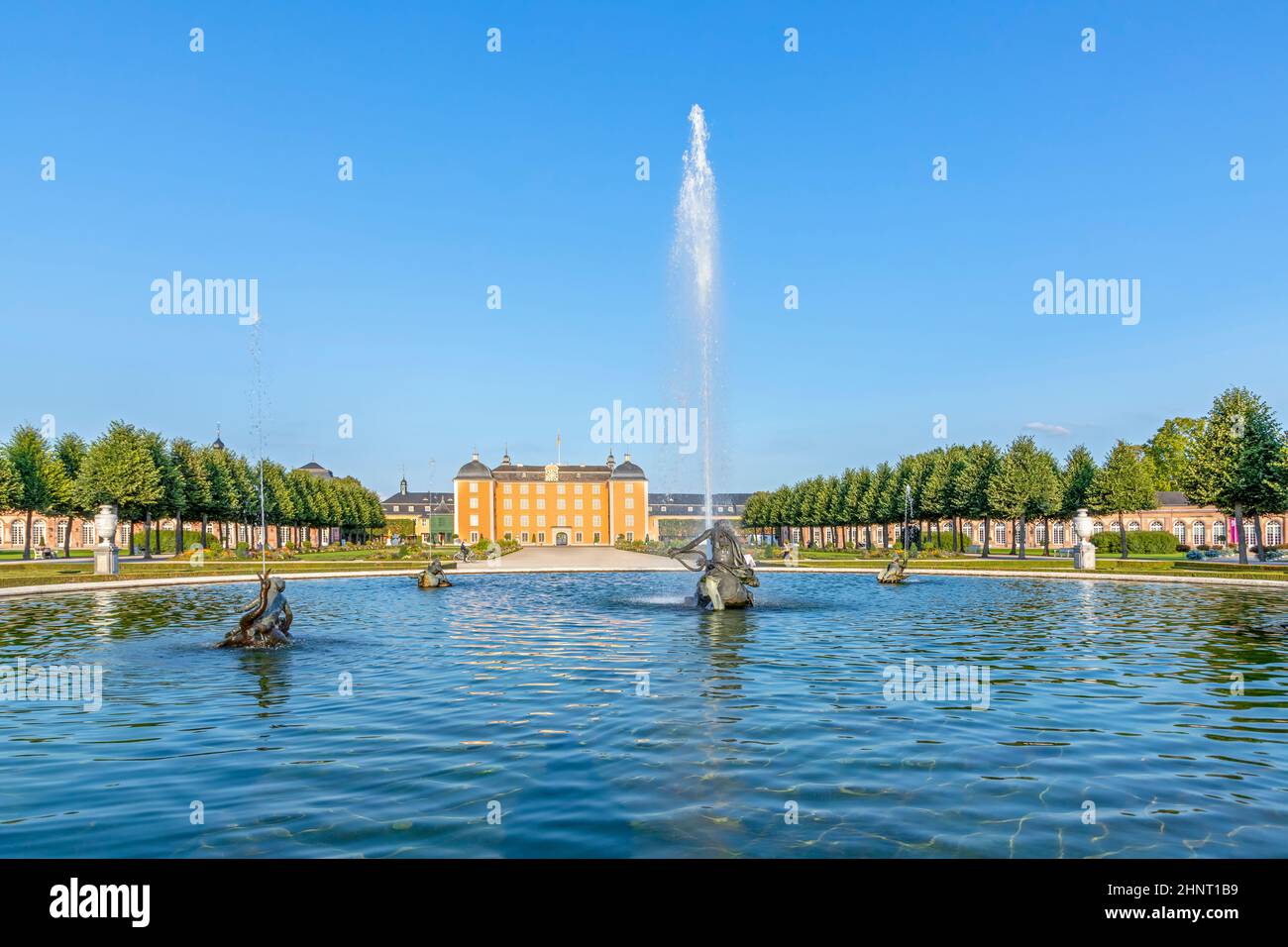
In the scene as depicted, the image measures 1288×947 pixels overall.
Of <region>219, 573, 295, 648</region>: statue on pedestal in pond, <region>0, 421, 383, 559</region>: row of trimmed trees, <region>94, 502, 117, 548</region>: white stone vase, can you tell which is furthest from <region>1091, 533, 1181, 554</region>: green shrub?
<region>219, 573, 295, 648</region>: statue on pedestal in pond

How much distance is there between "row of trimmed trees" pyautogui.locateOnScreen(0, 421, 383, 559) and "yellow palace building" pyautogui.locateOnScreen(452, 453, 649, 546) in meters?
65.2

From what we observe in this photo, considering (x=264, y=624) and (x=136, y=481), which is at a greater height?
(x=136, y=481)

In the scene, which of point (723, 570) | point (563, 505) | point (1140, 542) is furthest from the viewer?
point (563, 505)

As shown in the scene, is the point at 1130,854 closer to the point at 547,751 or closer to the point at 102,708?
the point at 547,751

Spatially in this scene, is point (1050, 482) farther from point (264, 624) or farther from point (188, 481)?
point (188, 481)

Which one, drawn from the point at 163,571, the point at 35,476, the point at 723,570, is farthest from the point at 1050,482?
the point at 35,476

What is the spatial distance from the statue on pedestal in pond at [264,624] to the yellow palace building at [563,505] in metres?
133

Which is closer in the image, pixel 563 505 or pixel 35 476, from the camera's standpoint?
pixel 35 476

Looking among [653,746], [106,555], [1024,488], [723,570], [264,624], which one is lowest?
[653,746]

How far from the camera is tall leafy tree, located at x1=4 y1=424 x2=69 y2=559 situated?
61.8 m

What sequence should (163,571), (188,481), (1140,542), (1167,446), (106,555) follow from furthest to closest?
1. (1167,446)
2. (1140,542)
3. (188,481)
4. (163,571)
5. (106,555)

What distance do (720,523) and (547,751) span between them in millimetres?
14749

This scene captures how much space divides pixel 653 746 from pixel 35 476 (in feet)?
232

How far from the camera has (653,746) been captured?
9.27 m
